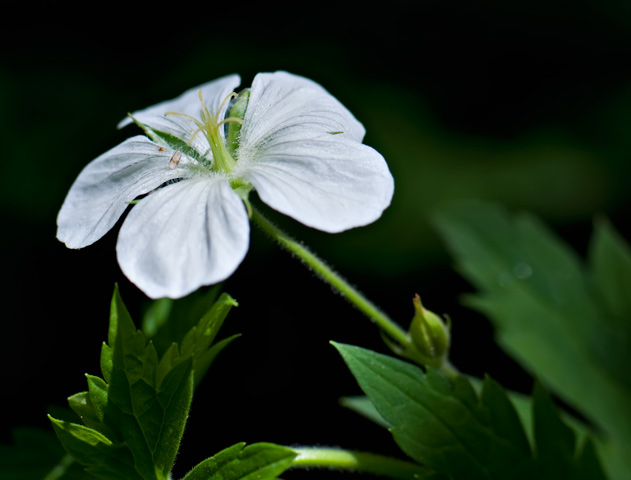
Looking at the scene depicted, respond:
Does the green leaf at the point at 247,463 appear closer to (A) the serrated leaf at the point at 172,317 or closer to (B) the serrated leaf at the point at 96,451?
(B) the serrated leaf at the point at 96,451

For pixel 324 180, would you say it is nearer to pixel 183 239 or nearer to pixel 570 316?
pixel 183 239

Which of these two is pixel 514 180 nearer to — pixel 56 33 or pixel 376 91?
pixel 376 91

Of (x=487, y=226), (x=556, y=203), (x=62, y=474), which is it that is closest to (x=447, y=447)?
(x=62, y=474)

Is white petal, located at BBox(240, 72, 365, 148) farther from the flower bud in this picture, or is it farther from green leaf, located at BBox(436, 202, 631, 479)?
green leaf, located at BBox(436, 202, 631, 479)

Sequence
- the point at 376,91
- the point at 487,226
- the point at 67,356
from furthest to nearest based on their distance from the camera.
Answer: the point at 376,91 → the point at 67,356 → the point at 487,226

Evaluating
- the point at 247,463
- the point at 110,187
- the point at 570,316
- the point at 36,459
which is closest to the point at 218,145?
the point at 110,187

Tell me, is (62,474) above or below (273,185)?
below
